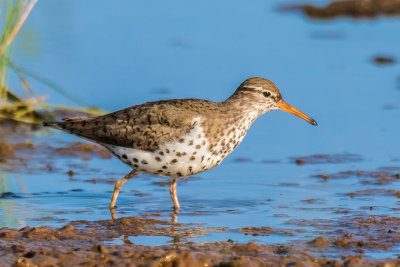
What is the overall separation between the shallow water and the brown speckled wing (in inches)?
27.9

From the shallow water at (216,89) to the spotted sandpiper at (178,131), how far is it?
520mm

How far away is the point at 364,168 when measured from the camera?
10.6 m

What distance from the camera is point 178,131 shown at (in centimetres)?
884

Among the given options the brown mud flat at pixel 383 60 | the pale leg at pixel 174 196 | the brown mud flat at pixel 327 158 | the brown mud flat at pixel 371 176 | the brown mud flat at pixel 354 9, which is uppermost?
the brown mud flat at pixel 354 9

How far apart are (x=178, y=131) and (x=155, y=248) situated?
176cm

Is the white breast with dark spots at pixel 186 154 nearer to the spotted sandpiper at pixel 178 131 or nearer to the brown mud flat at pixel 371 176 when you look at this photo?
the spotted sandpiper at pixel 178 131

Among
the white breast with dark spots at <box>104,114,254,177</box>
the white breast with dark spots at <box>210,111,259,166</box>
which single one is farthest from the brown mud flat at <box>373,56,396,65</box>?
the white breast with dark spots at <box>104,114,254,177</box>

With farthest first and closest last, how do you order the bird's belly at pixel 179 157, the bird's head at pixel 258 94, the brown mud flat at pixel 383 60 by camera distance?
the brown mud flat at pixel 383 60
the bird's head at pixel 258 94
the bird's belly at pixel 179 157

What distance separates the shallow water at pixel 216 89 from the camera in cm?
898

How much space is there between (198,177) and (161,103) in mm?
1550

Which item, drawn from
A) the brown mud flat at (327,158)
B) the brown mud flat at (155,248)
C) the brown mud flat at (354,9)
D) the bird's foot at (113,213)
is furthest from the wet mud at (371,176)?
the brown mud flat at (354,9)

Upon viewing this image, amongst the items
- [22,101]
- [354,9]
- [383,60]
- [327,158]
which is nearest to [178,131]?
[327,158]

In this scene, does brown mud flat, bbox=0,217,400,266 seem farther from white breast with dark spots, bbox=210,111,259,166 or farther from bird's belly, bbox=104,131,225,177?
white breast with dark spots, bbox=210,111,259,166

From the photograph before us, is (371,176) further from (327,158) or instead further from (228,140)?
(228,140)
